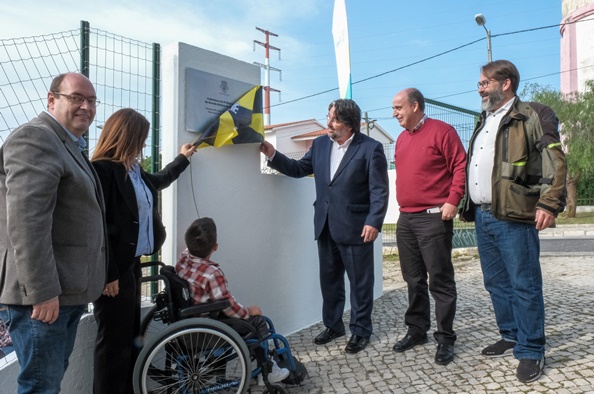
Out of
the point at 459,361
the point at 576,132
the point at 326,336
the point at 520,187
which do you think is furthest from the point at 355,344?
the point at 576,132

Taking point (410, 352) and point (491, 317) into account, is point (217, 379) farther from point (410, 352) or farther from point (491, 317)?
point (491, 317)

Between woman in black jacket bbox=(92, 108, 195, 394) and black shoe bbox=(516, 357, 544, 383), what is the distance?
2510 mm

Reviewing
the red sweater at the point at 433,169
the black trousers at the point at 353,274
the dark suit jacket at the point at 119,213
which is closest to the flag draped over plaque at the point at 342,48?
the red sweater at the point at 433,169

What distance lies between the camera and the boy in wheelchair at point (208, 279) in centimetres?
317

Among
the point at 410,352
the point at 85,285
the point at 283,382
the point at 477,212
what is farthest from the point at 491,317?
the point at 85,285

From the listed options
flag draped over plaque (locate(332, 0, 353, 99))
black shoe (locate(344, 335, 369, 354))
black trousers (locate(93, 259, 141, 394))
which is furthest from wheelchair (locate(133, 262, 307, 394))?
flag draped over plaque (locate(332, 0, 353, 99))

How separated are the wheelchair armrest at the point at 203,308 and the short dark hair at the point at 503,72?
2.41 metres

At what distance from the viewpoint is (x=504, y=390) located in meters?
3.22

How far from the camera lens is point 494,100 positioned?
3.60 meters

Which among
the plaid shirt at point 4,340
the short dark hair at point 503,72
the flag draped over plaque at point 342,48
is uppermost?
the flag draped over plaque at point 342,48

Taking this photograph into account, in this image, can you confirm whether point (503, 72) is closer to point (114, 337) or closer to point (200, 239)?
point (200, 239)

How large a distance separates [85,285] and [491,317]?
411 cm

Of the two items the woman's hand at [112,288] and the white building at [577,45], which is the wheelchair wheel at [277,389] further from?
the white building at [577,45]

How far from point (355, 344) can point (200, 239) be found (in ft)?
5.55
